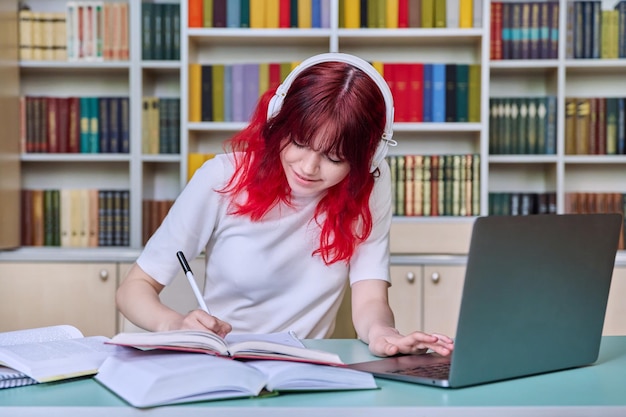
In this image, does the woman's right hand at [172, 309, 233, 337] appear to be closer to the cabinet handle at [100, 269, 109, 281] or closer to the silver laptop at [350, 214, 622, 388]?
the silver laptop at [350, 214, 622, 388]

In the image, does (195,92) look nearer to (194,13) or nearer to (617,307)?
(194,13)

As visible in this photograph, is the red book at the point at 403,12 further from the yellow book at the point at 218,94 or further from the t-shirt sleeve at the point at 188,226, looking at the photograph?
the t-shirt sleeve at the point at 188,226

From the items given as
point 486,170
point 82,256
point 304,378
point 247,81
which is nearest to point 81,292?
point 82,256

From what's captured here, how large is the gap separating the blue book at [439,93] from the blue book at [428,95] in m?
0.01

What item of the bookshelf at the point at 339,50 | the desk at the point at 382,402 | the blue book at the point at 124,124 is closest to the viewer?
the desk at the point at 382,402

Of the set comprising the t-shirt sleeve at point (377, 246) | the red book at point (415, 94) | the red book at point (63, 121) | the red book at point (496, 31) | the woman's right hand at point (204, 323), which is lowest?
the woman's right hand at point (204, 323)

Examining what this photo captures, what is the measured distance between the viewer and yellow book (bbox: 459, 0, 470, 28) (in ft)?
10.1

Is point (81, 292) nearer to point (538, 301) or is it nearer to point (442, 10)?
point (442, 10)

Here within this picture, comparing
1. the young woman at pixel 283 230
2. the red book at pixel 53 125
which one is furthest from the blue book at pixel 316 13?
the young woman at pixel 283 230

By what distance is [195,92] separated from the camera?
3109mm

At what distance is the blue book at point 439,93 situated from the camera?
3.11 meters

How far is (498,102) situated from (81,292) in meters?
1.70

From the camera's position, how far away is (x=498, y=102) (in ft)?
10.3

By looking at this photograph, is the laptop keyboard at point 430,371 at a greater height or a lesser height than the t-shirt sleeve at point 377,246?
lesser
